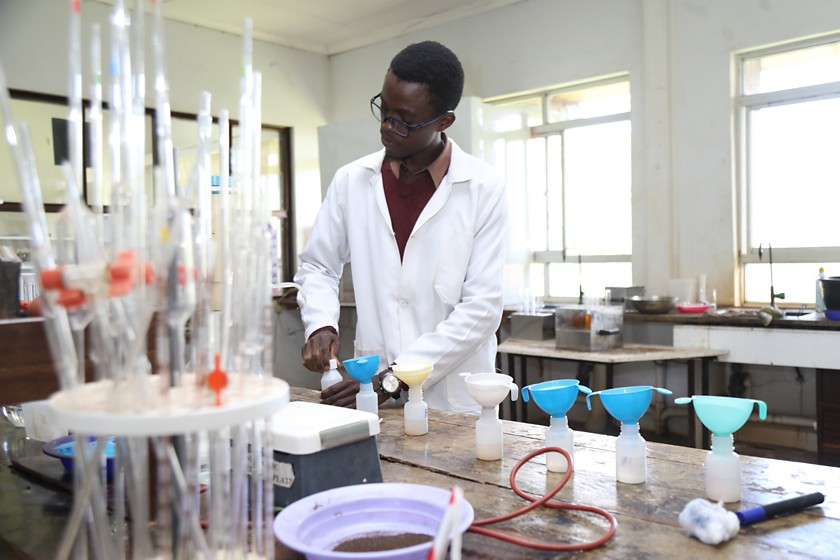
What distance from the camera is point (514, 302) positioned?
4.84 meters

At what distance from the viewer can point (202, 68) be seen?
5.39 meters

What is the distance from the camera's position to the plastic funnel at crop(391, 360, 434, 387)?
1.42m

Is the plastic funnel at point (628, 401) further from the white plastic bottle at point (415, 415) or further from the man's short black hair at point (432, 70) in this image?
the man's short black hair at point (432, 70)

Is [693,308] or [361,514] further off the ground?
[693,308]

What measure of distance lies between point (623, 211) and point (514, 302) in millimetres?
1031

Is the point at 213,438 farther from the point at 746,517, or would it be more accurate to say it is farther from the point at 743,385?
the point at 743,385

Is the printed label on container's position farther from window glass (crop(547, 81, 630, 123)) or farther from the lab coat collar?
window glass (crop(547, 81, 630, 123))

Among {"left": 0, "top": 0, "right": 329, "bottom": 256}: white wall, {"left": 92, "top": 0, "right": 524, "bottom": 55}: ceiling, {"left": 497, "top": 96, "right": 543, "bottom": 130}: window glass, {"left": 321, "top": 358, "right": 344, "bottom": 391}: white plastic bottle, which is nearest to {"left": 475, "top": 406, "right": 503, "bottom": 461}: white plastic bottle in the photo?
{"left": 321, "top": 358, "right": 344, "bottom": 391}: white plastic bottle

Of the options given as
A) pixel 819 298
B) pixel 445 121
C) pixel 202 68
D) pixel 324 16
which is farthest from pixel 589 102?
pixel 445 121

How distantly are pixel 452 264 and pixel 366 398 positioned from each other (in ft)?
1.96

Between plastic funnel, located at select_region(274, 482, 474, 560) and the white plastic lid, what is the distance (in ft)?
0.25

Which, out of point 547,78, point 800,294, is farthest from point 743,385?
point 547,78

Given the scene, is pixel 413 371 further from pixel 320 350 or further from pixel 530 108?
pixel 530 108

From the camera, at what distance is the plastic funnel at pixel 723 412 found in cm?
100
